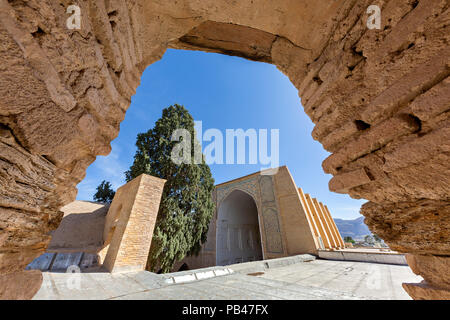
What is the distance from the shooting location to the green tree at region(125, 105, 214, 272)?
783 cm

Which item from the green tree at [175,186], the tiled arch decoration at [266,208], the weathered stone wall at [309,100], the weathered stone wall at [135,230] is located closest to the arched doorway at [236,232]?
the tiled arch decoration at [266,208]

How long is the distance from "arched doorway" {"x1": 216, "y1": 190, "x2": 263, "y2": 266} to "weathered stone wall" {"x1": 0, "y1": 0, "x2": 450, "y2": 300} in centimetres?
1309

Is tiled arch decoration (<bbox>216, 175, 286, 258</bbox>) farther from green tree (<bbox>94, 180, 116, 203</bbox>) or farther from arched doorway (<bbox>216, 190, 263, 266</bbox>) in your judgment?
green tree (<bbox>94, 180, 116, 203</bbox>)

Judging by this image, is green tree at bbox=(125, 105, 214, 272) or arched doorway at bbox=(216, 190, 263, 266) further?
arched doorway at bbox=(216, 190, 263, 266)

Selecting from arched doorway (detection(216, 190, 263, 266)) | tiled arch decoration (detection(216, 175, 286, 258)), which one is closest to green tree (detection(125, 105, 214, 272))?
tiled arch decoration (detection(216, 175, 286, 258))

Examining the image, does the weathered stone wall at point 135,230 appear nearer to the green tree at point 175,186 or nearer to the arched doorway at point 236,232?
the green tree at point 175,186

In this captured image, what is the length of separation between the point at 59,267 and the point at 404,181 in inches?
334

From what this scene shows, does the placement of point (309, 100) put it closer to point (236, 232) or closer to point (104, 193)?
point (236, 232)

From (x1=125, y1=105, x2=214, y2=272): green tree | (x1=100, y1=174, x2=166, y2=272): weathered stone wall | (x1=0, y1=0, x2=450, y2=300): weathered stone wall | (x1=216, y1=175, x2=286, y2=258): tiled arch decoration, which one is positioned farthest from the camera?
(x1=216, y1=175, x2=286, y2=258): tiled arch decoration

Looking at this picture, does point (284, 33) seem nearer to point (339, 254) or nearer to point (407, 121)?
point (407, 121)

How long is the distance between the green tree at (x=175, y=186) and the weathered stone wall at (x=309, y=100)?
745cm

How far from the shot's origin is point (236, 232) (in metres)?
14.7

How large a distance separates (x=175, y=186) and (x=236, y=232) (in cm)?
817

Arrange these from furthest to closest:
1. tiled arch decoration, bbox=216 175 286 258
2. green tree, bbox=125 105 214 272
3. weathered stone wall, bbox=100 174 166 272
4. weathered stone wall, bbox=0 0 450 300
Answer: tiled arch decoration, bbox=216 175 286 258
green tree, bbox=125 105 214 272
weathered stone wall, bbox=100 174 166 272
weathered stone wall, bbox=0 0 450 300
